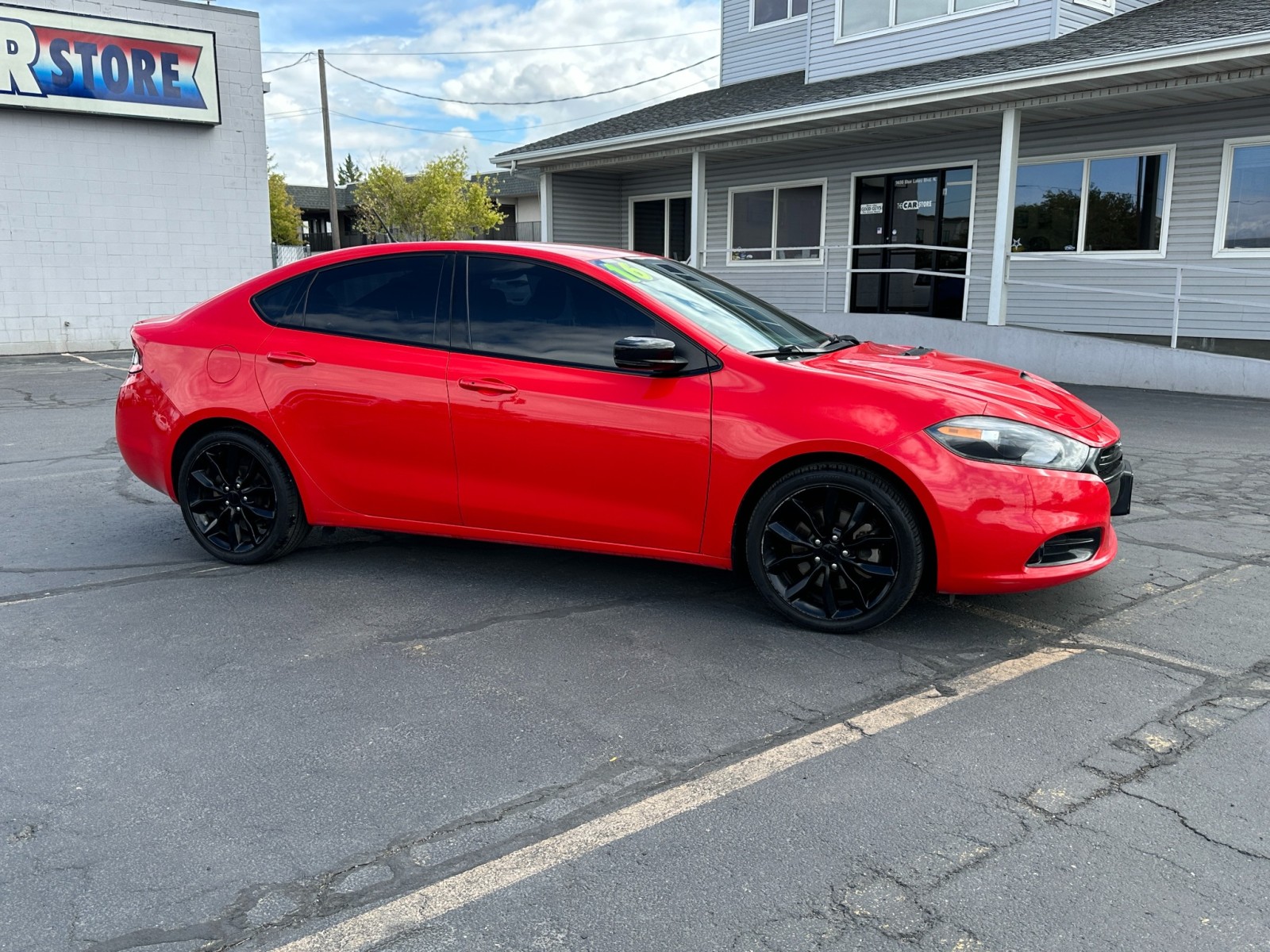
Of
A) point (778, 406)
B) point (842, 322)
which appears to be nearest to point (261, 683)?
point (778, 406)

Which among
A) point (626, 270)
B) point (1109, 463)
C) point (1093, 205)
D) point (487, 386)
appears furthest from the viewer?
point (1093, 205)

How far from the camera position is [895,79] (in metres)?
14.8

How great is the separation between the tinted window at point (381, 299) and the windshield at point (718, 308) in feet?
2.90

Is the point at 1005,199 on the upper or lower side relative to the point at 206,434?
upper

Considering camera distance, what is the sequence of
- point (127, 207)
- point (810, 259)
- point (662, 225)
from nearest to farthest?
1. point (127, 207)
2. point (810, 259)
3. point (662, 225)

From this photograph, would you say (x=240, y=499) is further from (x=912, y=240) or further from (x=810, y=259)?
(x=810, y=259)

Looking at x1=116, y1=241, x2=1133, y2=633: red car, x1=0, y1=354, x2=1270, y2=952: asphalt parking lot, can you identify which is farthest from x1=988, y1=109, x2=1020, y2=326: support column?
x1=116, y1=241, x2=1133, y2=633: red car

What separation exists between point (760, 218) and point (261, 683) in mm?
16628

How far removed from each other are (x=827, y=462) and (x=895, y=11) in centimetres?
1441

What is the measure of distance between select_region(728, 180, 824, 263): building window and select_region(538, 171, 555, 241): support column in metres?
3.85

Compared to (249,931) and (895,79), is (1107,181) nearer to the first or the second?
(895,79)

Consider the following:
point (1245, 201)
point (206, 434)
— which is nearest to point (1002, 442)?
point (206, 434)

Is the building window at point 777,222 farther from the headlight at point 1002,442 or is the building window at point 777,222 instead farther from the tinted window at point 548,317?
the headlight at point 1002,442

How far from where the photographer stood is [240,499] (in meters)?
5.42
